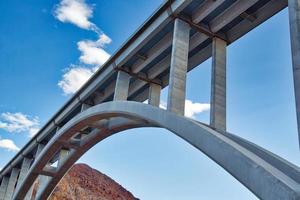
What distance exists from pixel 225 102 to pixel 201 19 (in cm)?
305

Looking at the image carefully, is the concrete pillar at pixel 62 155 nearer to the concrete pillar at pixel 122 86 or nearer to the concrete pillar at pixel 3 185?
the concrete pillar at pixel 122 86

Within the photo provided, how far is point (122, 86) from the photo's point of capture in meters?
15.9

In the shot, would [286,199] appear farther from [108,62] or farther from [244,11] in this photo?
[108,62]

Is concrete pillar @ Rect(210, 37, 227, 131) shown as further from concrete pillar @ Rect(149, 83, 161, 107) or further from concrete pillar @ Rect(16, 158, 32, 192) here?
concrete pillar @ Rect(16, 158, 32, 192)

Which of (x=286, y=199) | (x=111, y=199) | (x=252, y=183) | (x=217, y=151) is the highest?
(x=111, y=199)

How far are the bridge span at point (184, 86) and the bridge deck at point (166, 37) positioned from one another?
0.10 ft

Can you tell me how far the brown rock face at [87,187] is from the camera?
6278cm

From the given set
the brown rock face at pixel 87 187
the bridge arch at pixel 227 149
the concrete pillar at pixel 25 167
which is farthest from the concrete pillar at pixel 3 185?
the brown rock face at pixel 87 187

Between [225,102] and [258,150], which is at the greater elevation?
[225,102]

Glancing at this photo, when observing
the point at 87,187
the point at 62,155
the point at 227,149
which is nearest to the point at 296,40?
the point at 227,149

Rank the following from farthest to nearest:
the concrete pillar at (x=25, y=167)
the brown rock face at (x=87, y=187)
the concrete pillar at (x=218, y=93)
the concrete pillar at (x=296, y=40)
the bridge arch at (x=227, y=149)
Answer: the brown rock face at (x=87, y=187) → the concrete pillar at (x=25, y=167) → the concrete pillar at (x=218, y=93) → the concrete pillar at (x=296, y=40) → the bridge arch at (x=227, y=149)

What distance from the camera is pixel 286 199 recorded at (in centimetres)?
579

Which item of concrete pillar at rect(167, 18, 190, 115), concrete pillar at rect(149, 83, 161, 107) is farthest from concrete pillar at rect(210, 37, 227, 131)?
concrete pillar at rect(149, 83, 161, 107)

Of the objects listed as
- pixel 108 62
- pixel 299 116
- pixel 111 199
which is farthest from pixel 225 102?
pixel 111 199
